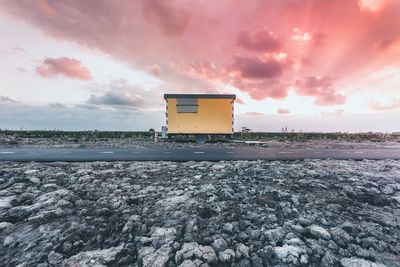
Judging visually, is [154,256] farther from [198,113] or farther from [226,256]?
[198,113]

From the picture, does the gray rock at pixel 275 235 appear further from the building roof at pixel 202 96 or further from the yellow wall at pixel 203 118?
the building roof at pixel 202 96

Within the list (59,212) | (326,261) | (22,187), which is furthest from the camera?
(22,187)

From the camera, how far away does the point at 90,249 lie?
305cm

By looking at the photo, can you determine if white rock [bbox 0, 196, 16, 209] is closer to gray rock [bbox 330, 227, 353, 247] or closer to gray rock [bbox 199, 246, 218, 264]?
gray rock [bbox 199, 246, 218, 264]

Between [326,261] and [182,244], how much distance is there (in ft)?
5.90

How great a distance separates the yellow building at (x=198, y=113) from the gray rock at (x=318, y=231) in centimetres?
1591

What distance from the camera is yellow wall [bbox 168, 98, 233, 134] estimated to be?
19.0 meters

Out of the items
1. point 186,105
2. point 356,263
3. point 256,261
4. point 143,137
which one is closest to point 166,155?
point 256,261

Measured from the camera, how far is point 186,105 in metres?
18.9

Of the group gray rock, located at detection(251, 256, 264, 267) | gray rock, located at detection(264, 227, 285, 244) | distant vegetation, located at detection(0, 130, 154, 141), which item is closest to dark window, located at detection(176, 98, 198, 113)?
distant vegetation, located at detection(0, 130, 154, 141)

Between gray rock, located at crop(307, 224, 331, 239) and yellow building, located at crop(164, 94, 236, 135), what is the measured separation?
626 inches

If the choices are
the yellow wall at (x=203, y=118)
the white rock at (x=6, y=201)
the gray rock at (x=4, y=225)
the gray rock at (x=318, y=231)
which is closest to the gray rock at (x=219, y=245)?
the gray rock at (x=318, y=231)

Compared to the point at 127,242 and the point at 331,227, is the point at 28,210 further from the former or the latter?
the point at 331,227

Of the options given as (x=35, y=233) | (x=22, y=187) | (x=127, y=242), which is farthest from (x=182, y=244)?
(x=22, y=187)
